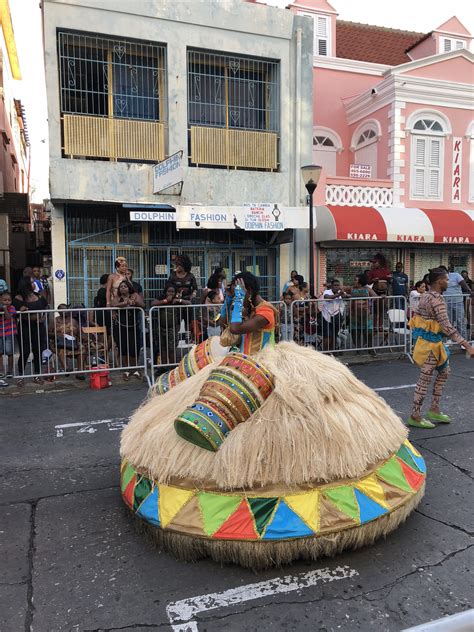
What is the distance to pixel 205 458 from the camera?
3.09 metres

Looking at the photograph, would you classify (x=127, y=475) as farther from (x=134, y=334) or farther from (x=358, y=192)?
(x=358, y=192)

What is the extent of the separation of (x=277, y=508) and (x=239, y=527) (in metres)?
0.24

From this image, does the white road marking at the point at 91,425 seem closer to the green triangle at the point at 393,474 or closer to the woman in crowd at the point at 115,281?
the woman in crowd at the point at 115,281

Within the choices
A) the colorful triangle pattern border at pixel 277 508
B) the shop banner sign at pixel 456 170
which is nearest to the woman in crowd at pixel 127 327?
the colorful triangle pattern border at pixel 277 508

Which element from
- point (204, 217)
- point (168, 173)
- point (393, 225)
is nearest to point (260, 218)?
point (204, 217)

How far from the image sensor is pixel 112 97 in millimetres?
13461

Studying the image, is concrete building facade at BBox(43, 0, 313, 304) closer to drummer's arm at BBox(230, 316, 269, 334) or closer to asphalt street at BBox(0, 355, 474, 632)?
drummer's arm at BBox(230, 316, 269, 334)

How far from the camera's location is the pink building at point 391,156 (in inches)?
601

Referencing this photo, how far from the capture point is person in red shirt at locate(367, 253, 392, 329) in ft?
33.8

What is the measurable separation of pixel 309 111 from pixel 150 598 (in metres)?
14.6

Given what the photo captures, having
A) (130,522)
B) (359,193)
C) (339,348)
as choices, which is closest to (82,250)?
(339,348)

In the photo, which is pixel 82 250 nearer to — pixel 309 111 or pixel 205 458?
pixel 309 111

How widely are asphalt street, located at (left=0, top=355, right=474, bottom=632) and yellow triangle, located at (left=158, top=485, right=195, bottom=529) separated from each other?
0.31 meters

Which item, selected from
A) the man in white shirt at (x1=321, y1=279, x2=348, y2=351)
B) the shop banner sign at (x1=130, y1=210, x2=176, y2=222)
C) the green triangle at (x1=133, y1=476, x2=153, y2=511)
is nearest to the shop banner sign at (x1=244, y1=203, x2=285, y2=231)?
the shop banner sign at (x1=130, y1=210, x2=176, y2=222)
